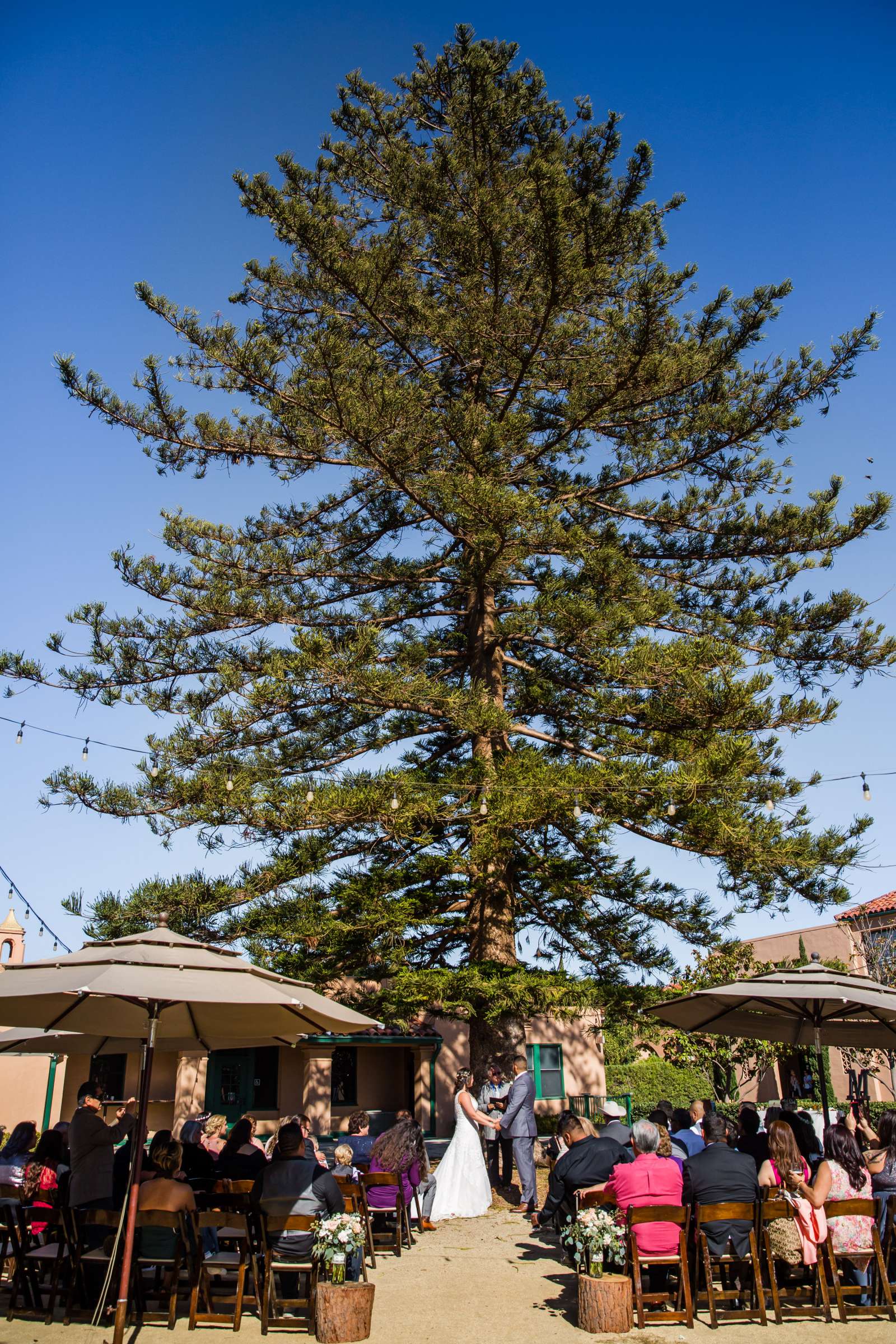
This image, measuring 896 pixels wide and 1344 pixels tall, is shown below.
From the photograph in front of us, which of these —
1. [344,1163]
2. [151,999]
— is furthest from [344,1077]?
[151,999]

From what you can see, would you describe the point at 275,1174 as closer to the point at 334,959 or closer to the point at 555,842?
the point at 334,959

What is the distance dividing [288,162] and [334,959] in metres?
10.9

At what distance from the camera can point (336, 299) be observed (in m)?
14.7

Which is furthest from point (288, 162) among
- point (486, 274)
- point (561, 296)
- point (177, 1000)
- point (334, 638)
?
point (177, 1000)

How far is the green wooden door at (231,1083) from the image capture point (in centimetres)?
1681

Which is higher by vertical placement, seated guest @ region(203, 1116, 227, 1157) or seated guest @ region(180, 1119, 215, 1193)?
seated guest @ region(203, 1116, 227, 1157)

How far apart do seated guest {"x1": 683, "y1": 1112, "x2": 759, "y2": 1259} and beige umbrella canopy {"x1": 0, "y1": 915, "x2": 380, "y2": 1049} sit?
215 cm

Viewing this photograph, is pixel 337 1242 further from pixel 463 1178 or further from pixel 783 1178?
pixel 463 1178

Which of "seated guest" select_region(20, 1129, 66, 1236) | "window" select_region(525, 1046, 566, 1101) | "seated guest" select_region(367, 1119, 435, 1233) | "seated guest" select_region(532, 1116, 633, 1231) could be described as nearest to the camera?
"seated guest" select_region(20, 1129, 66, 1236)

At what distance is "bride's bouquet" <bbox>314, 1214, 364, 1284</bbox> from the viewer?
5.21 m

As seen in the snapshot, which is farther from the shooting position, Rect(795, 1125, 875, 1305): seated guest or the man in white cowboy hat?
the man in white cowboy hat

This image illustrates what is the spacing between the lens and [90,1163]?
5.98 metres

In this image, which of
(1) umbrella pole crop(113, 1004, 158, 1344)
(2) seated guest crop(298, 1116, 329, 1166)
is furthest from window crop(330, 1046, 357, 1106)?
(1) umbrella pole crop(113, 1004, 158, 1344)

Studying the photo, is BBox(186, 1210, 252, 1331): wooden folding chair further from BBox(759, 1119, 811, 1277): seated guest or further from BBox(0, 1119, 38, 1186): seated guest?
BBox(759, 1119, 811, 1277): seated guest
